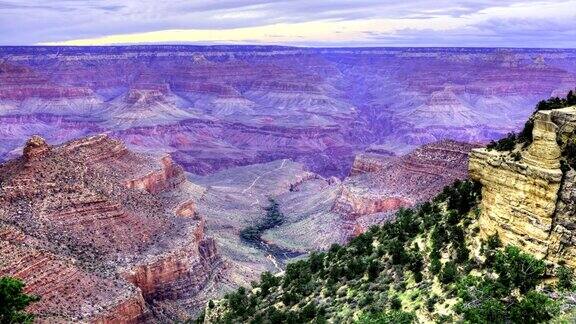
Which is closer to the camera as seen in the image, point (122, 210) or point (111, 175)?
point (122, 210)

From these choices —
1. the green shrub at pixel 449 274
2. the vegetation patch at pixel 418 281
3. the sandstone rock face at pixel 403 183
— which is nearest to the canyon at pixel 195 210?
the sandstone rock face at pixel 403 183

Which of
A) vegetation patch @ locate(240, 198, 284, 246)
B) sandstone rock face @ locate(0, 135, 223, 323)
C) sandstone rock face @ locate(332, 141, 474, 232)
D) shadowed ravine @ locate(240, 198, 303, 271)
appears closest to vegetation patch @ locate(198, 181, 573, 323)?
sandstone rock face @ locate(0, 135, 223, 323)

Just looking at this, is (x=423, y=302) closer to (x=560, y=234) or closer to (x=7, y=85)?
(x=560, y=234)

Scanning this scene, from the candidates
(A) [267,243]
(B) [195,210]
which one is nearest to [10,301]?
(B) [195,210]

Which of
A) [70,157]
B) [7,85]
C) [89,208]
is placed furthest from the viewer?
[7,85]

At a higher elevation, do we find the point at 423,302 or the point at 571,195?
the point at 571,195

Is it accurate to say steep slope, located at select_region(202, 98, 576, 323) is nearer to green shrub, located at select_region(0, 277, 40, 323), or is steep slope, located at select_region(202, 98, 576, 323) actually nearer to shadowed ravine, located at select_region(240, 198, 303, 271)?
green shrub, located at select_region(0, 277, 40, 323)

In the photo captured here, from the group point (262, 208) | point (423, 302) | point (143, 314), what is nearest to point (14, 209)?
point (143, 314)
